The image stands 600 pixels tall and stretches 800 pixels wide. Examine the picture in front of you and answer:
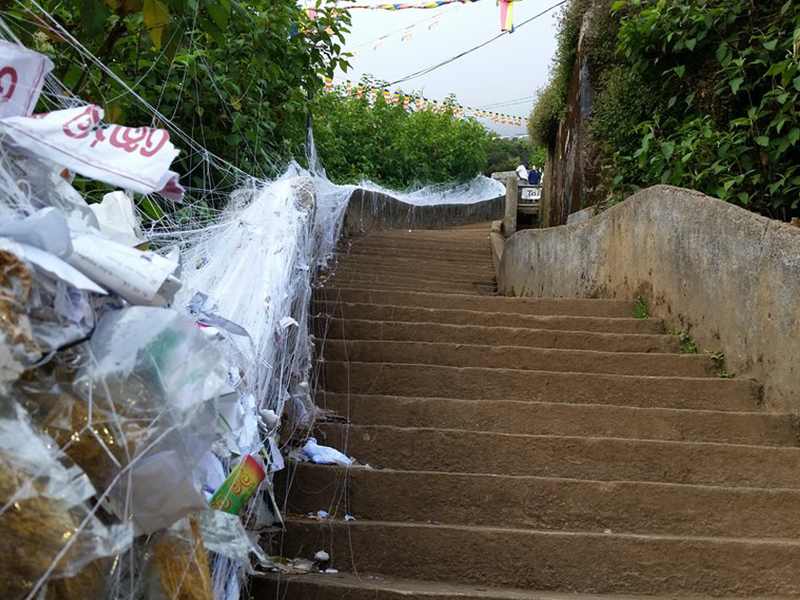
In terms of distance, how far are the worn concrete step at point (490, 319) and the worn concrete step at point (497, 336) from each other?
0.20 m

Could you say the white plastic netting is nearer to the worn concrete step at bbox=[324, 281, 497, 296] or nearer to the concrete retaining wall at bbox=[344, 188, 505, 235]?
the worn concrete step at bbox=[324, 281, 497, 296]

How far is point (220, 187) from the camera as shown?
13.8ft

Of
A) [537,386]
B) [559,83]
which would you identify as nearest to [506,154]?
[559,83]

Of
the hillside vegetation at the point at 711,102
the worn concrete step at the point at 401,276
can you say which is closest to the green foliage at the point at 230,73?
the worn concrete step at the point at 401,276

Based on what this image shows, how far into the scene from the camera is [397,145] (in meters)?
15.6

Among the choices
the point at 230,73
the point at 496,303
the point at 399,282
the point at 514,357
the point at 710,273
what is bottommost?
the point at 514,357

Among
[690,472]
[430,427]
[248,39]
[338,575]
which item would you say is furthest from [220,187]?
[690,472]

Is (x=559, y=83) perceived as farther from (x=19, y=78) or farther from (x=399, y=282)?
(x=19, y=78)

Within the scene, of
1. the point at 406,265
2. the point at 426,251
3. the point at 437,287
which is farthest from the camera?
the point at 426,251

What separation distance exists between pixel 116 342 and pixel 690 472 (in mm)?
2554

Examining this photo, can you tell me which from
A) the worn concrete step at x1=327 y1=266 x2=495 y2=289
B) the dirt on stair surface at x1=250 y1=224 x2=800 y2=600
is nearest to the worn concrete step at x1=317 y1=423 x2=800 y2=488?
the dirt on stair surface at x1=250 y1=224 x2=800 y2=600

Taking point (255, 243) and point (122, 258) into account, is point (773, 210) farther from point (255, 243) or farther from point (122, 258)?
point (122, 258)

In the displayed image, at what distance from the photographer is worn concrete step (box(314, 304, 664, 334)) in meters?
4.72

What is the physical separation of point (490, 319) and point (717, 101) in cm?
253
